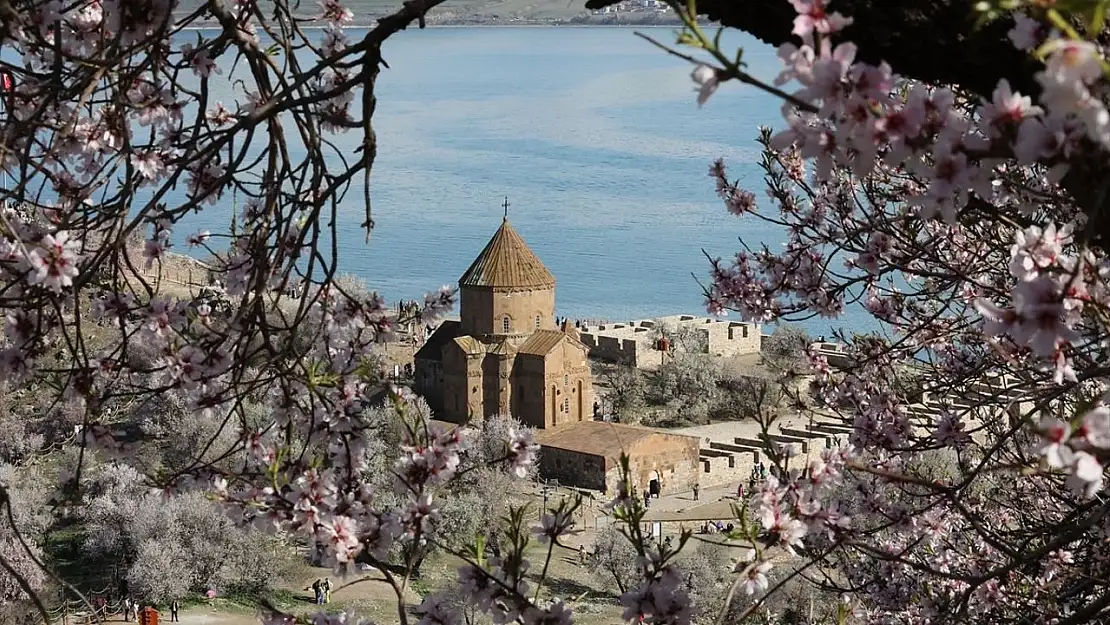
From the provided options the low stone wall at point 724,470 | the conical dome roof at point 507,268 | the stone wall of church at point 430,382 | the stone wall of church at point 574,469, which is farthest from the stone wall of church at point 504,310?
the low stone wall at point 724,470

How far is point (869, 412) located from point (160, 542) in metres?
18.7

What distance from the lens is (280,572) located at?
21.9 meters

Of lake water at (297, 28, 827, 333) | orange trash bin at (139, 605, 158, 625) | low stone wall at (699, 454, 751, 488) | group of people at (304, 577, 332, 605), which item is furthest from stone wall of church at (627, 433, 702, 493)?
orange trash bin at (139, 605, 158, 625)

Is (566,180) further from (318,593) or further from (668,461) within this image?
(318,593)

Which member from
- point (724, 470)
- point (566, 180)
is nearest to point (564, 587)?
point (724, 470)

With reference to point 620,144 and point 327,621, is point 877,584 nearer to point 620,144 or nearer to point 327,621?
point 327,621

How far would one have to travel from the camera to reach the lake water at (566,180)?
51281mm

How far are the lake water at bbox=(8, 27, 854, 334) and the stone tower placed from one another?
2.39 metres

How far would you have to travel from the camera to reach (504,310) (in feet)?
117

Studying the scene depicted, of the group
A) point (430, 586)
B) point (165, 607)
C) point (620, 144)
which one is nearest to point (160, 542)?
point (165, 607)

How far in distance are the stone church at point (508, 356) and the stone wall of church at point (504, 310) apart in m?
0.02

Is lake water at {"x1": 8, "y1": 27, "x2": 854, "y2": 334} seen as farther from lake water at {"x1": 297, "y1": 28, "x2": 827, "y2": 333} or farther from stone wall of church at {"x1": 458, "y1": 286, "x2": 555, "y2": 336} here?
stone wall of church at {"x1": 458, "y1": 286, "x2": 555, "y2": 336}

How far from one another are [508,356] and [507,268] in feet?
6.99

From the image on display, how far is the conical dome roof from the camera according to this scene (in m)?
35.3
